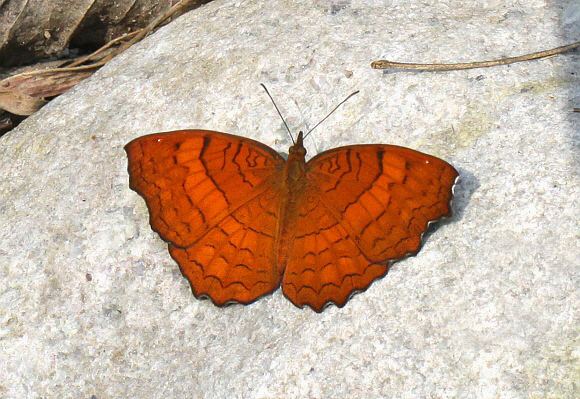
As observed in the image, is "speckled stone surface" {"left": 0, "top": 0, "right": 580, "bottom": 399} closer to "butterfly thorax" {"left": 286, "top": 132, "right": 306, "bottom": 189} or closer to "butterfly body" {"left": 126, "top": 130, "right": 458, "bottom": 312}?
"butterfly body" {"left": 126, "top": 130, "right": 458, "bottom": 312}

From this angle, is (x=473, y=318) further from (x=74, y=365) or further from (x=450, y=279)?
(x=74, y=365)

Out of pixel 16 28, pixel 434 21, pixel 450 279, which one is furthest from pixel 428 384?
pixel 16 28

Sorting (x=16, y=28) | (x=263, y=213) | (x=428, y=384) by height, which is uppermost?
(x=16, y=28)

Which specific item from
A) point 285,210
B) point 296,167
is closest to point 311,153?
point 296,167

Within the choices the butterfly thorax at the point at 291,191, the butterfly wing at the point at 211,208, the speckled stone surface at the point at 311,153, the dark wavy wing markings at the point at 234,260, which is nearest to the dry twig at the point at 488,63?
the speckled stone surface at the point at 311,153

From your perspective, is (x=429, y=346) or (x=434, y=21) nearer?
(x=429, y=346)

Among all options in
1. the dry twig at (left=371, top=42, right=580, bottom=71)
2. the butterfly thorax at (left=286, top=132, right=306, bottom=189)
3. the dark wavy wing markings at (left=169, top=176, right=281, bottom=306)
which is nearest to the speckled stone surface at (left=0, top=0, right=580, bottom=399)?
the dry twig at (left=371, top=42, right=580, bottom=71)

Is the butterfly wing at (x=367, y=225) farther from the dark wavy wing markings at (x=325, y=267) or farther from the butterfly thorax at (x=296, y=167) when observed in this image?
the butterfly thorax at (x=296, y=167)

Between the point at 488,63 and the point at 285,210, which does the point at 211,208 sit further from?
the point at 488,63
